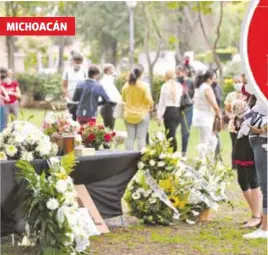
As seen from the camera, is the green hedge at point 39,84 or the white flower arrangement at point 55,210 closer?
the white flower arrangement at point 55,210

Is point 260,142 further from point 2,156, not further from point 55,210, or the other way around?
point 2,156

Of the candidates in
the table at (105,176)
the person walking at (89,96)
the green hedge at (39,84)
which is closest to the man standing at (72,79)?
the person walking at (89,96)

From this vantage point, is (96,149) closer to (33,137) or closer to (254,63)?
(33,137)

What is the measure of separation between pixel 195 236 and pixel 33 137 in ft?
5.82

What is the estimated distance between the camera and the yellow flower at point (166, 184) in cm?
770

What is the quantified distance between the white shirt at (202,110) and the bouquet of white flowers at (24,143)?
5.05 meters

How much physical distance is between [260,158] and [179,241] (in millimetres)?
1005

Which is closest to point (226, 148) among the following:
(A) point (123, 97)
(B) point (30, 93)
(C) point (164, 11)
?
(A) point (123, 97)

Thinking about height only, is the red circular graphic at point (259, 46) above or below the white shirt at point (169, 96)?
above

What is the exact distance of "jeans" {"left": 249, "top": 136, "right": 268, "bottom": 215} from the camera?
6.69 metres

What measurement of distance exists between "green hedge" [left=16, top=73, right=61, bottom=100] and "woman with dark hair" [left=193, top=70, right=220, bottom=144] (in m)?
15.6

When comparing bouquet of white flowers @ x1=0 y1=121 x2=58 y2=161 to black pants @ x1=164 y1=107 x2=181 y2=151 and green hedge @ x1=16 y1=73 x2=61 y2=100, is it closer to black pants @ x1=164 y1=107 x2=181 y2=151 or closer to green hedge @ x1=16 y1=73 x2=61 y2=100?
black pants @ x1=164 y1=107 x2=181 y2=151

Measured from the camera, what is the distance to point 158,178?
7.70 m

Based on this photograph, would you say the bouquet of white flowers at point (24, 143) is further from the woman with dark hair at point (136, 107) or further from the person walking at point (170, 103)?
the person walking at point (170, 103)
